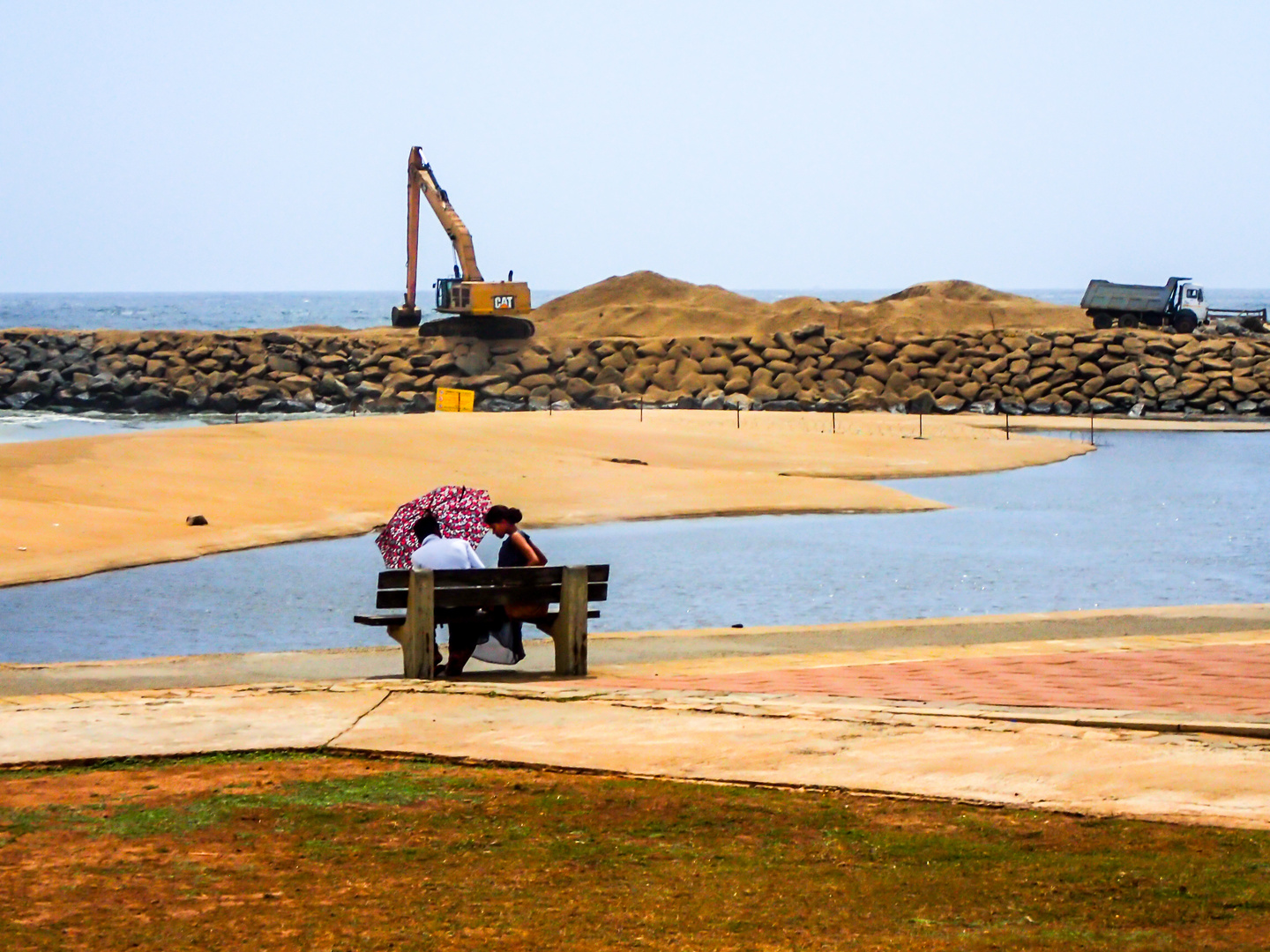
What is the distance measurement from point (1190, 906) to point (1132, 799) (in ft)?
4.48

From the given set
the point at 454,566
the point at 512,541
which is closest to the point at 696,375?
the point at 512,541

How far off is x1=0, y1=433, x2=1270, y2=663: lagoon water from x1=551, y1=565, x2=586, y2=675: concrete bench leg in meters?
4.69

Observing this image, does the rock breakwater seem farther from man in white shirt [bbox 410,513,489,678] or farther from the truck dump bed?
man in white shirt [bbox 410,513,489,678]

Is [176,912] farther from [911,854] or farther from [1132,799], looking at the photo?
[1132,799]

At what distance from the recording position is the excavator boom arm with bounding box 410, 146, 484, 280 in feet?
200

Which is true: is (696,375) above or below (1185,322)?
below

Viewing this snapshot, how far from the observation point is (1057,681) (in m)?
9.96

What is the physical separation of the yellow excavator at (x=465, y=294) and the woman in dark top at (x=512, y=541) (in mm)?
47274

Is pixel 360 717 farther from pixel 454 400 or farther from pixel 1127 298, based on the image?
pixel 1127 298

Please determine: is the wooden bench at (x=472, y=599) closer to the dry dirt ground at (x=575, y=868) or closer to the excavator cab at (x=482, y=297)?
the dry dirt ground at (x=575, y=868)

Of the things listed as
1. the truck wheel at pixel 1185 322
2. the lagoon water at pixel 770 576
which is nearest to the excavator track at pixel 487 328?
the truck wheel at pixel 1185 322

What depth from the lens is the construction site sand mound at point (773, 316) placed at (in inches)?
2598

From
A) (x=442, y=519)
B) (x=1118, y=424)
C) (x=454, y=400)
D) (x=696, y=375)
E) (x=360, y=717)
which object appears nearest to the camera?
(x=360, y=717)

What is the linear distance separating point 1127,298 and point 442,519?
189 ft
